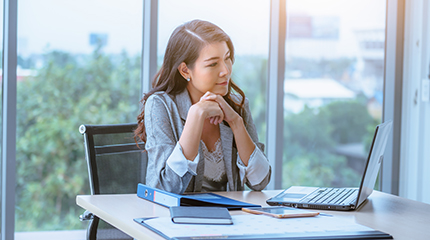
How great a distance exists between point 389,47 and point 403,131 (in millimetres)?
549

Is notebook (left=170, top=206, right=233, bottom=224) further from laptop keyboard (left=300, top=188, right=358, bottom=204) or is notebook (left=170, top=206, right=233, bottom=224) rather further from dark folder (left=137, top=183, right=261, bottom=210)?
laptop keyboard (left=300, top=188, right=358, bottom=204)

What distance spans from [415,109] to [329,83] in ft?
2.10

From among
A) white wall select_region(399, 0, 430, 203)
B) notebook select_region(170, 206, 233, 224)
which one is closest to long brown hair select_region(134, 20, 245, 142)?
notebook select_region(170, 206, 233, 224)

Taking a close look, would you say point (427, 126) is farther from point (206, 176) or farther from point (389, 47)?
point (206, 176)

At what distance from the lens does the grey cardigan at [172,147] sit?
138 centimetres

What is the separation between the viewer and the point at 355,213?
3.62 ft

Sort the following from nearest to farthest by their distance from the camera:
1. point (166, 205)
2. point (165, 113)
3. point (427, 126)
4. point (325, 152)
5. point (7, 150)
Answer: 1. point (166, 205)
2. point (165, 113)
3. point (7, 150)
4. point (427, 126)
5. point (325, 152)

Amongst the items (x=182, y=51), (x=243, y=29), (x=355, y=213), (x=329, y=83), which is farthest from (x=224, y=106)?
(x=329, y=83)

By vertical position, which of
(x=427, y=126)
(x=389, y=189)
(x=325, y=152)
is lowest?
(x=389, y=189)

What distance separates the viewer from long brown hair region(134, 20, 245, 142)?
1597 mm

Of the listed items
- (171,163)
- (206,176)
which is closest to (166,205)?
(171,163)

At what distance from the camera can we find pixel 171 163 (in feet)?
4.46

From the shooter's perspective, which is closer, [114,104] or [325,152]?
[114,104]

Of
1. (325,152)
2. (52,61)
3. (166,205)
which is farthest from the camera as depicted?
(325,152)
